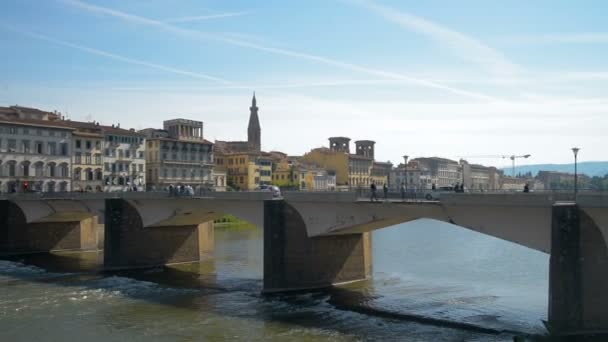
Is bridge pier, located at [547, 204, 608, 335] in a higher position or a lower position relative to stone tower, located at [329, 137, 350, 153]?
lower

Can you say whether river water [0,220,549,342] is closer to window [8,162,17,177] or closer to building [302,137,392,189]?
window [8,162,17,177]

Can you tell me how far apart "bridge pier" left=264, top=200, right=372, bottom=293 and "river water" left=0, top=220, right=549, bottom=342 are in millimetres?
899

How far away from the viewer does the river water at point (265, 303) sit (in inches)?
935

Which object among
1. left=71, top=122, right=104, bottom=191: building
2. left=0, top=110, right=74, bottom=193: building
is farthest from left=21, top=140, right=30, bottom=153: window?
left=71, top=122, right=104, bottom=191: building

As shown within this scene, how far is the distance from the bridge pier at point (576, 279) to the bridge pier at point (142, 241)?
27.7m

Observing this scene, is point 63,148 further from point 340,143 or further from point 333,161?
point 340,143

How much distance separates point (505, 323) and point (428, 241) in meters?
31.6

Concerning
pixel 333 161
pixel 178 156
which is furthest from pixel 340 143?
pixel 178 156

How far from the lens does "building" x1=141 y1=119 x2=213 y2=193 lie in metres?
80.8

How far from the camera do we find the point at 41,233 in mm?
51812

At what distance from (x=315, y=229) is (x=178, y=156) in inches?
2170

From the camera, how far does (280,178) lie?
106 m

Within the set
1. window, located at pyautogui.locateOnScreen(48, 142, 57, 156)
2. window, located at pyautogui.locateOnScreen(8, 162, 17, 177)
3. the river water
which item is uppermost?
window, located at pyautogui.locateOnScreen(48, 142, 57, 156)

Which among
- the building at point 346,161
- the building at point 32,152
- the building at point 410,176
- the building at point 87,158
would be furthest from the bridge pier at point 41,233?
the building at point 410,176
